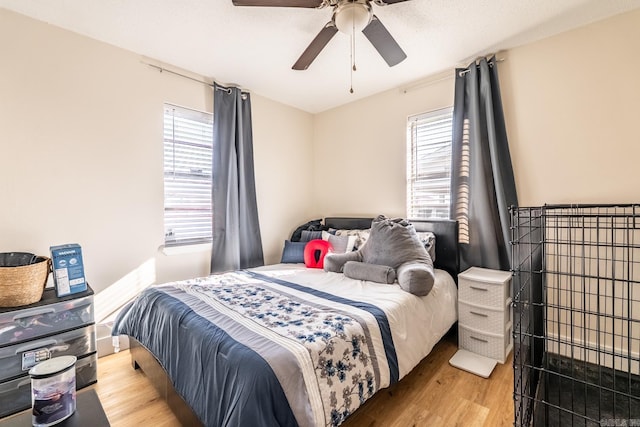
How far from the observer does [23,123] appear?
2.01m

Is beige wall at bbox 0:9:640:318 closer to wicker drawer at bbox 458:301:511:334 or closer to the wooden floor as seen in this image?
the wooden floor

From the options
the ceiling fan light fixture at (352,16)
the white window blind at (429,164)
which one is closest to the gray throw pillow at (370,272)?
the white window blind at (429,164)

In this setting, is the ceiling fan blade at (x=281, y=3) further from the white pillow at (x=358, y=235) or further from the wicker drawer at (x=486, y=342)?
the wicker drawer at (x=486, y=342)

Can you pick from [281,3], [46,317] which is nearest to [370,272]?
[281,3]

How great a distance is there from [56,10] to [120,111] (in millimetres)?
715

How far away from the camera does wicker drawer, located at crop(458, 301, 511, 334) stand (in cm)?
213

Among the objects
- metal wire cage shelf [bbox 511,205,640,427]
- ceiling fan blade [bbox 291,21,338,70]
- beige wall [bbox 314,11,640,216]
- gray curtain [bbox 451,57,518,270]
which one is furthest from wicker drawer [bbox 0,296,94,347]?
beige wall [bbox 314,11,640,216]

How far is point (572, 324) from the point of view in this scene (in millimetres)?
A: 1329

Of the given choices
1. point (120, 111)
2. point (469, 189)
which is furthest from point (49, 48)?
point (469, 189)

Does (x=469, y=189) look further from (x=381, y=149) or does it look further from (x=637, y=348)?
(x=637, y=348)

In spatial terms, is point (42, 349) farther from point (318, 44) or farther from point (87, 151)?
point (318, 44)

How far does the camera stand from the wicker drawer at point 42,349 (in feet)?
5.60

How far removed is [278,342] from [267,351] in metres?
0.08

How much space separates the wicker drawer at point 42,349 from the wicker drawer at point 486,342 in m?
2.82
